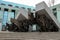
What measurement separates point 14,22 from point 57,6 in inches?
415

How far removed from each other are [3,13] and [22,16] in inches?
437

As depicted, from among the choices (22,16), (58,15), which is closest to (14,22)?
(22,16)

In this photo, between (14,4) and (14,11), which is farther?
(14,4)

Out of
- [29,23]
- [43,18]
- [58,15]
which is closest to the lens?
[43,18]

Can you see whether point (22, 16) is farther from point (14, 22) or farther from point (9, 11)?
point (9, 11)

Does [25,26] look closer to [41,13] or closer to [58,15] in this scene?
[41,13]

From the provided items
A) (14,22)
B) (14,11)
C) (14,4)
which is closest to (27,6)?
(14,4)

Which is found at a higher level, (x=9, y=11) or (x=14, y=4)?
(x=14, y=4)

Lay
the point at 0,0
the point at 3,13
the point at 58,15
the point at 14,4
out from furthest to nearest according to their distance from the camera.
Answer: the point at 14,4
the point at 0,0
the point at 3,13
the point at 58,15

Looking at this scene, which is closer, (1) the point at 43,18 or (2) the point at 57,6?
(1) the point at 43,18

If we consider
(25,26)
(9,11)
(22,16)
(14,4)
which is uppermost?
(14,4)

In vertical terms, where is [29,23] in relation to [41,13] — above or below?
below

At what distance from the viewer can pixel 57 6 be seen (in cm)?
2108

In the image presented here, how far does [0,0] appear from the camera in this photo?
82.6 ft
